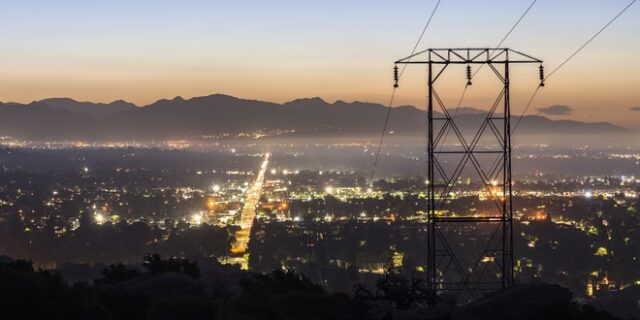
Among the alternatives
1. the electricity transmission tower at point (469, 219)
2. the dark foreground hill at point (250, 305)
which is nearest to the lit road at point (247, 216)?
the electricity transmission tower at point (469, 219)

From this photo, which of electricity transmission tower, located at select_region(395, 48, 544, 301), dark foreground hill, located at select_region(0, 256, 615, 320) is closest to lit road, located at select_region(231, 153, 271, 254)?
electricity transmission tower, located at select_region(395, 48, 544, 301)

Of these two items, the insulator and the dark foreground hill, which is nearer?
the dark foreground hill

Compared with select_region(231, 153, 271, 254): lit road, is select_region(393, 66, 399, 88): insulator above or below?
above

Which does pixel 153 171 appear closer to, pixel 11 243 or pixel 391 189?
pixel 391 189

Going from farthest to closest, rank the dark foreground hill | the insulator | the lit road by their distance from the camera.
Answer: the lit road → the insulator → the dark foreground hill

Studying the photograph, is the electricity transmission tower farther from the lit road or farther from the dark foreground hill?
the lit road

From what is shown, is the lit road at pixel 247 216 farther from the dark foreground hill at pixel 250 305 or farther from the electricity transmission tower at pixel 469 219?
the dark foreground hill at pixel 250 305

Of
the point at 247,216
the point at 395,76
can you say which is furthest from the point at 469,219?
the point at 247,216

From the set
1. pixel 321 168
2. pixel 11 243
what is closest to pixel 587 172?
pixel 321 168

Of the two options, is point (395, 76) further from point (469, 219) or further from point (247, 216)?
point (247, 216)
